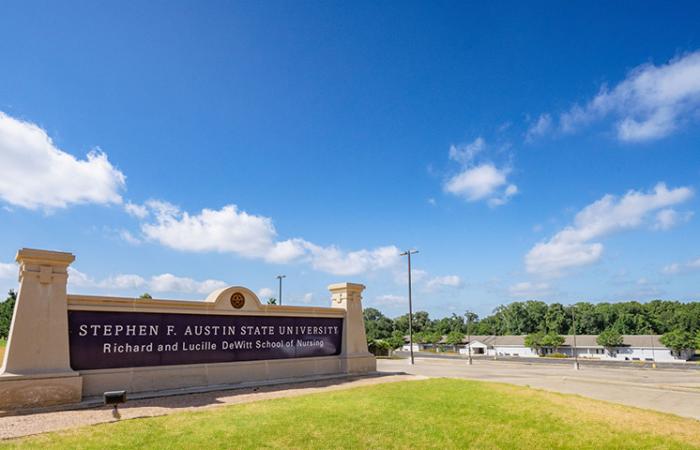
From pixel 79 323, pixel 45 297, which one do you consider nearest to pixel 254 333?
pixel 79 323

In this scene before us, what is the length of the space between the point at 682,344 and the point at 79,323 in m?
79.4

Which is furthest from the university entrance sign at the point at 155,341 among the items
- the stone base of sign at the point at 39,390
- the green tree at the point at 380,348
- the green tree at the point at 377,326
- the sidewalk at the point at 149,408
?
the green tree at the point at 377,326

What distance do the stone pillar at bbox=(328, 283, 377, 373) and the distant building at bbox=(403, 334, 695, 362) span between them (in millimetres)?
55512

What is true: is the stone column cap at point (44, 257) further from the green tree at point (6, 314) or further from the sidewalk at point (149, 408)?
the green tree at point (6, 314)

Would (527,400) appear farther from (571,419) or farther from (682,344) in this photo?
(682,344)

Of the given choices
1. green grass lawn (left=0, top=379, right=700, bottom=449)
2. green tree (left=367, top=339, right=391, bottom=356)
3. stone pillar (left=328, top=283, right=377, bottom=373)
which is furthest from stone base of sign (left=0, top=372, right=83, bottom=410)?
green tree (left=367, top=339, right=391, bottom=356)

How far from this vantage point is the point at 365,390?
14.4 meters

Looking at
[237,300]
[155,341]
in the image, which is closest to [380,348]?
[237,300]

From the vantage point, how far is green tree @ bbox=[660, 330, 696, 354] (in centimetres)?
6575

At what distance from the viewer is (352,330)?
19453mm

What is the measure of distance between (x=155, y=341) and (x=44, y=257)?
4.11 m

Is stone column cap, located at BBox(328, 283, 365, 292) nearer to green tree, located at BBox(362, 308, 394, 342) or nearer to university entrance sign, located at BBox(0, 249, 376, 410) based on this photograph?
university entrance sign, located at BBox(0, 249, 376, 410)

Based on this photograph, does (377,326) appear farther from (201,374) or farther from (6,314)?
(201,374)

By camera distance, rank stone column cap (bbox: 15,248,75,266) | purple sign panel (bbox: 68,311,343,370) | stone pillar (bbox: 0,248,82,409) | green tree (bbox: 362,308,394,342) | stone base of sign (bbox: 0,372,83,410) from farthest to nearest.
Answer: green tree (bbox: 362,308,394,342) < purple sign panel (bbox: 68,311,343,370) < stone column cap (bbox: 15,248,75,266) < stone pillar (bbox: 0,248,82,409) < stone base of sign (bbox: 0,372,83,410)
